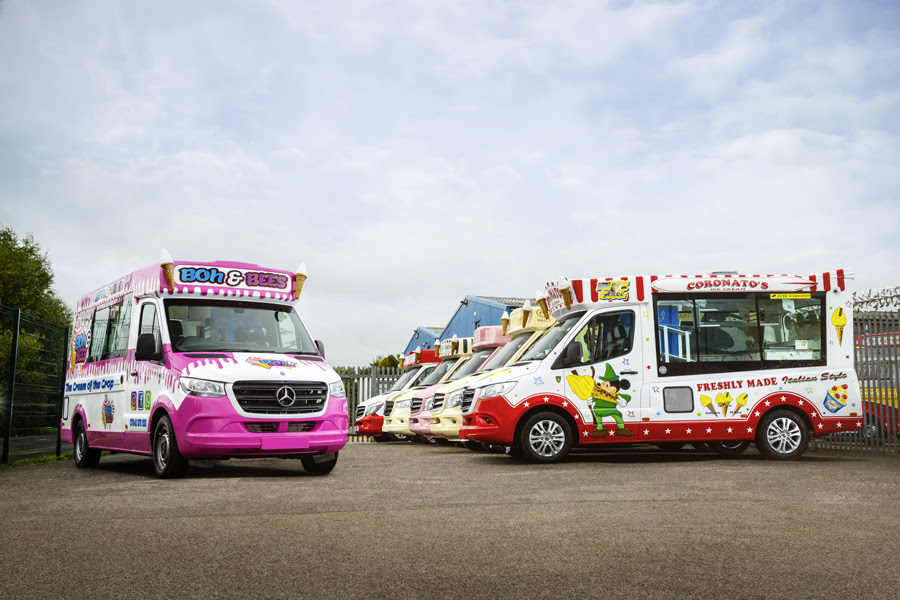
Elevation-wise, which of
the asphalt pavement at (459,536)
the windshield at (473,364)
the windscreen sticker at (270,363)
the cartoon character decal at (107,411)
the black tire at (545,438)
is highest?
the windshield at (473,364)

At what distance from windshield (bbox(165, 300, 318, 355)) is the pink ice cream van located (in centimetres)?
1

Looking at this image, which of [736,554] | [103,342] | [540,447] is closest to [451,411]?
[540,447]

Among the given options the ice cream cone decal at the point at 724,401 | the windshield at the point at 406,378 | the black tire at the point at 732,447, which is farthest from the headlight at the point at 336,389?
the windshield at the point at 406,378

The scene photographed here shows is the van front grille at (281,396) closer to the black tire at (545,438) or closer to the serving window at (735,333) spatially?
the black tire at (545,438)

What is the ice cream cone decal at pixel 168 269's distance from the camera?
36.8 feet

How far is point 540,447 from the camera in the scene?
12.7 meters

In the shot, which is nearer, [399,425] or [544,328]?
[544,328]

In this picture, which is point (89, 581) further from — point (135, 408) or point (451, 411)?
point (451, 411)

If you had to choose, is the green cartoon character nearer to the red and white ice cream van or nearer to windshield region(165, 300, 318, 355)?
the red and white ice cream van

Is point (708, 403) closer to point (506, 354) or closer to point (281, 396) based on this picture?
point (506, 354)

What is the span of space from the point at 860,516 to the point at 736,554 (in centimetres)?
221

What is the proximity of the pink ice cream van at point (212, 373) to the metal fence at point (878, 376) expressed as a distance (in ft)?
28.6

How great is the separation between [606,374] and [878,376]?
484 cm

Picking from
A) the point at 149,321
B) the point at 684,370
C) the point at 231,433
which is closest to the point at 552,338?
the point at 684,370
